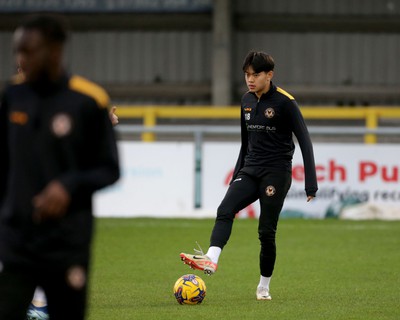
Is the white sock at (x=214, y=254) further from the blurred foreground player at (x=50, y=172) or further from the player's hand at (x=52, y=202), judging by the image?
the player's hand at (x=52, y=202)

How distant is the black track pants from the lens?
9094 mm

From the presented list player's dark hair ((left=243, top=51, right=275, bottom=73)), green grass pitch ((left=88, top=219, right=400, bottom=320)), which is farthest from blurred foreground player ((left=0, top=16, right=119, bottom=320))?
player's dark hair ((left=243, top=51, right=275, bottom=73))

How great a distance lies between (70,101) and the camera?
469cm

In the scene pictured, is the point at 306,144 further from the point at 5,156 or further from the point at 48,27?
the point at 48,27

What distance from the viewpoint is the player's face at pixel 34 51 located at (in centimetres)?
459

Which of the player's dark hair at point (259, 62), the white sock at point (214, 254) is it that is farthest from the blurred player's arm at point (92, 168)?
the player's dark hair at point (259, 62)

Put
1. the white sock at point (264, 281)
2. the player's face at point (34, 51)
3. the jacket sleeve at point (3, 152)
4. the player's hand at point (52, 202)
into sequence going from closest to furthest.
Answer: the player's hand at point (52, 202), the player's face at point (34, 51), the jacket sleeve at point (3, 152), the white sock at point (264, 281)

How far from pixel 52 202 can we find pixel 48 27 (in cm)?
78

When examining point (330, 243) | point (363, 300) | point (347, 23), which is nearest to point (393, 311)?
point (363, 300)

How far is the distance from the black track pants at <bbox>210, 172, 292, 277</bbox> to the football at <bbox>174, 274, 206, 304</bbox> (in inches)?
16.8

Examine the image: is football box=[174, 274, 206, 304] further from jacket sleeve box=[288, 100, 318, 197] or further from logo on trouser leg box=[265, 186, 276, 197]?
jacket sleeve box=[288, 100, 318, 197]

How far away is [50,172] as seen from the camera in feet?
15.4

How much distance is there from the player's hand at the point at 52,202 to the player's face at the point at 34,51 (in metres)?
0.50

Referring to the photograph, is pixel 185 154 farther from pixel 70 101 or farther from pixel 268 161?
pixel 70 101
